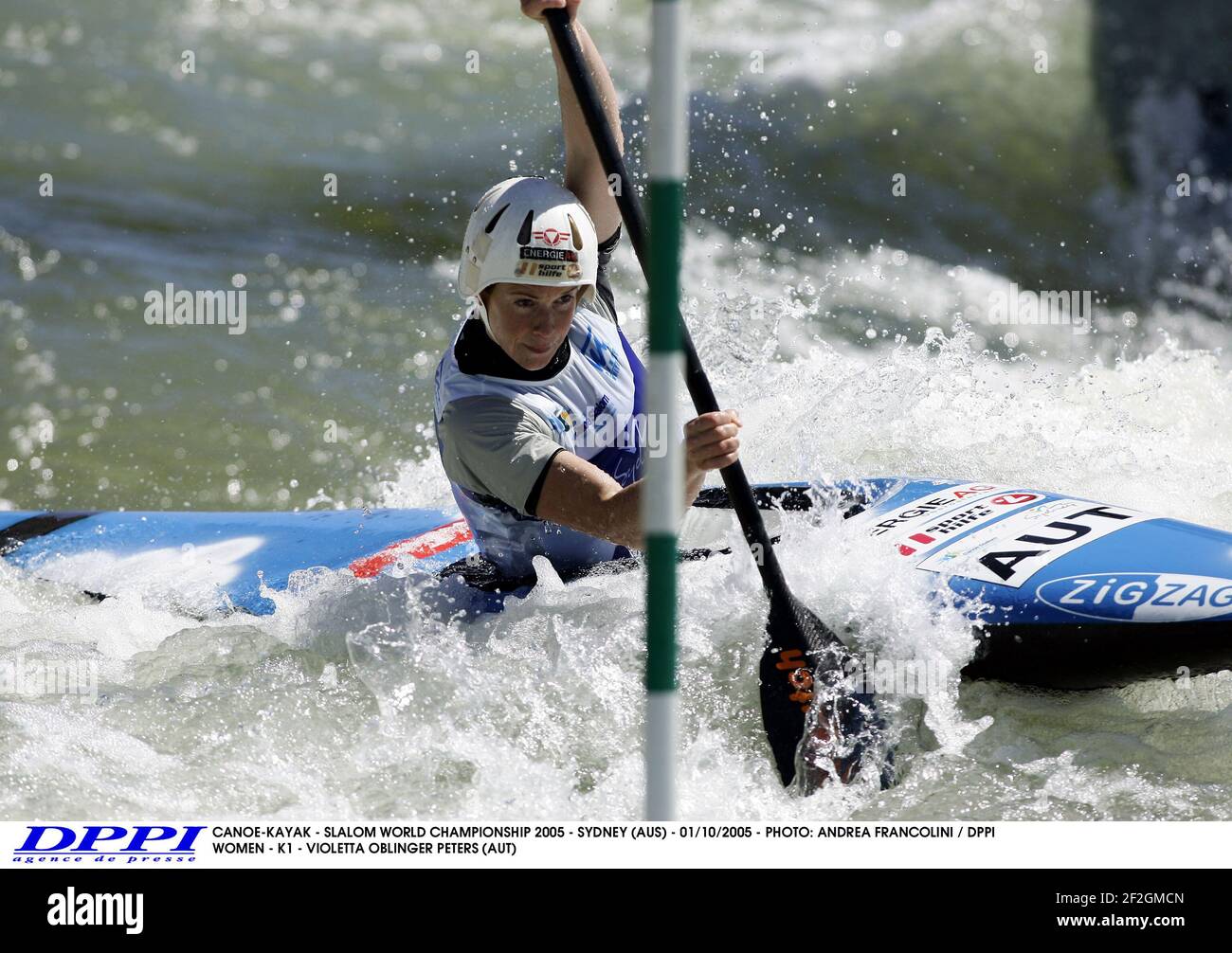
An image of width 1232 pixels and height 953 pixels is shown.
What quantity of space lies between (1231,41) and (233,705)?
11.4 meters

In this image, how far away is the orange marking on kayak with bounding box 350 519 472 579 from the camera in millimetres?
3904

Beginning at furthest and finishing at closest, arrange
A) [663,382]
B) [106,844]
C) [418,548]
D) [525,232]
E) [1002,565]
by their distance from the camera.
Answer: [418,548] → [1002,565] → [525,232] → [106,844] → [663,382]

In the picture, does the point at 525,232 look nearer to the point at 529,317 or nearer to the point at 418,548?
the point at 529,317

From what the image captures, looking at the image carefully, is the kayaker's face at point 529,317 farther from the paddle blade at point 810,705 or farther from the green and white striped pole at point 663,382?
the green and white striped pole at point 663,382

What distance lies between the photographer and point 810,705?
9.82 ft

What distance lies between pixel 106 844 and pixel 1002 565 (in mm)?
Answer: 2083

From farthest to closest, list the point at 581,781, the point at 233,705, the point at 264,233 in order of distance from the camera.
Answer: the point at 264,233, the point at 233,705, the point at 581,781

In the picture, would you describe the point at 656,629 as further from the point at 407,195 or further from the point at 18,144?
the point at 18,144

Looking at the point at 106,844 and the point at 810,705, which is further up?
the point at 810,705

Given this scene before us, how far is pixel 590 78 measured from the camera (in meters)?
2.97

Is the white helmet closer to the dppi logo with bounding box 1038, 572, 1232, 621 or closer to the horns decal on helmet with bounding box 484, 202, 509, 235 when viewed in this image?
the horns decal on helmet with bounding box 484, 202, 509, 235

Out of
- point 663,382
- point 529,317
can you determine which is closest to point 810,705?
point 529,317
